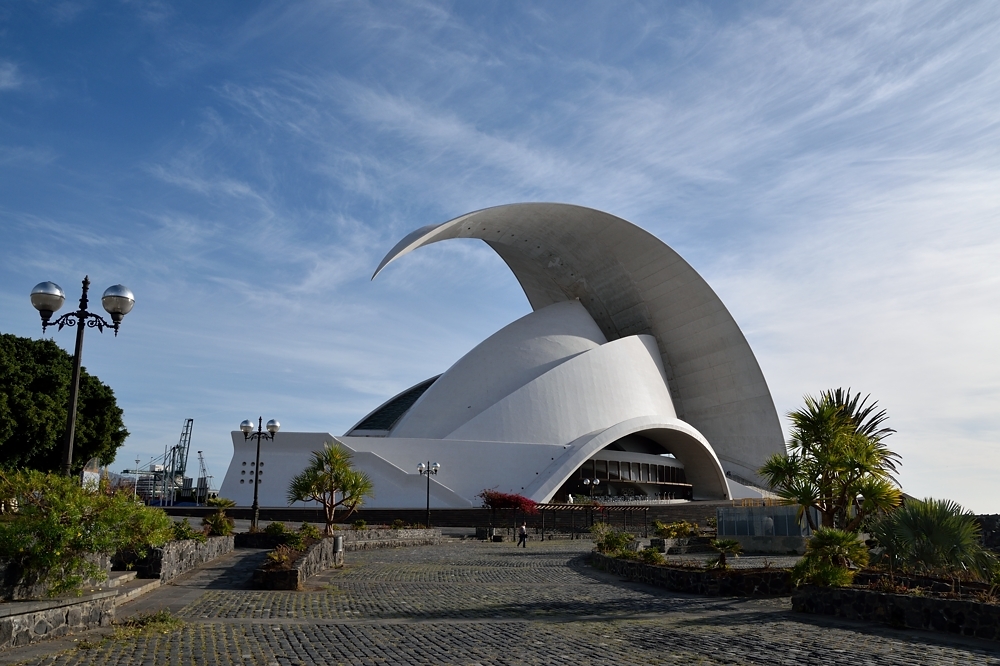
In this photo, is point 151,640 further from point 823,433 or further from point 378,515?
point 378,515

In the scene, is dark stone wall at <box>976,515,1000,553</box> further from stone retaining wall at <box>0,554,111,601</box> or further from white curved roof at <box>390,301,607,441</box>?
stone retaining wall at <box>0,554,111,601</box>

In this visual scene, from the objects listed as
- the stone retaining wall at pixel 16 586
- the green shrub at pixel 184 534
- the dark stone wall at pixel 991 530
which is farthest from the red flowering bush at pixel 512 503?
the stone retaining wall at pixel 16 586

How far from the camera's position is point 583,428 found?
1475 inches

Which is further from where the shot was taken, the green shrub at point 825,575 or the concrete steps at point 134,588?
the green shrub at point 825,575

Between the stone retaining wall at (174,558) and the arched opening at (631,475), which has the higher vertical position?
the arched opening at (631,475)

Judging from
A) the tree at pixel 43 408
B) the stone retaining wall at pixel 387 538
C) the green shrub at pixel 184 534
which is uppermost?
the tree at pixel 43 408

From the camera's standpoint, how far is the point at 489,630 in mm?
7629

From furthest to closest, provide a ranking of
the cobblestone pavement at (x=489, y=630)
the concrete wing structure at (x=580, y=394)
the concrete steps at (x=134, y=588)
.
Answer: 1. the concrete wing structure at (x=580, y=394)
2. the concrete steps at (x=134, y=588)
3. the cobblestone pavement at (x=489, y=630)

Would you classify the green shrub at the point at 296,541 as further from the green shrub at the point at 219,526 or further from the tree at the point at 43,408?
the tree at the point at 43,408

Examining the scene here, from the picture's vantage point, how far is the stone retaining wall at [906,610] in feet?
25.0

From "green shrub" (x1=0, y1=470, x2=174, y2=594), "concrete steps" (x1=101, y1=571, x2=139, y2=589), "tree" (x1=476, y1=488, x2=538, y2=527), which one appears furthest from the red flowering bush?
"green shrub" (x1=0, y1=470, x2=174, y2=594)

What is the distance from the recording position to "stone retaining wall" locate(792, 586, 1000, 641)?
7.63 meters

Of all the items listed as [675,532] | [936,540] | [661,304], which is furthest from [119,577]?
[661,304]

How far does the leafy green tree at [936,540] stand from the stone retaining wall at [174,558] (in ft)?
31.9
